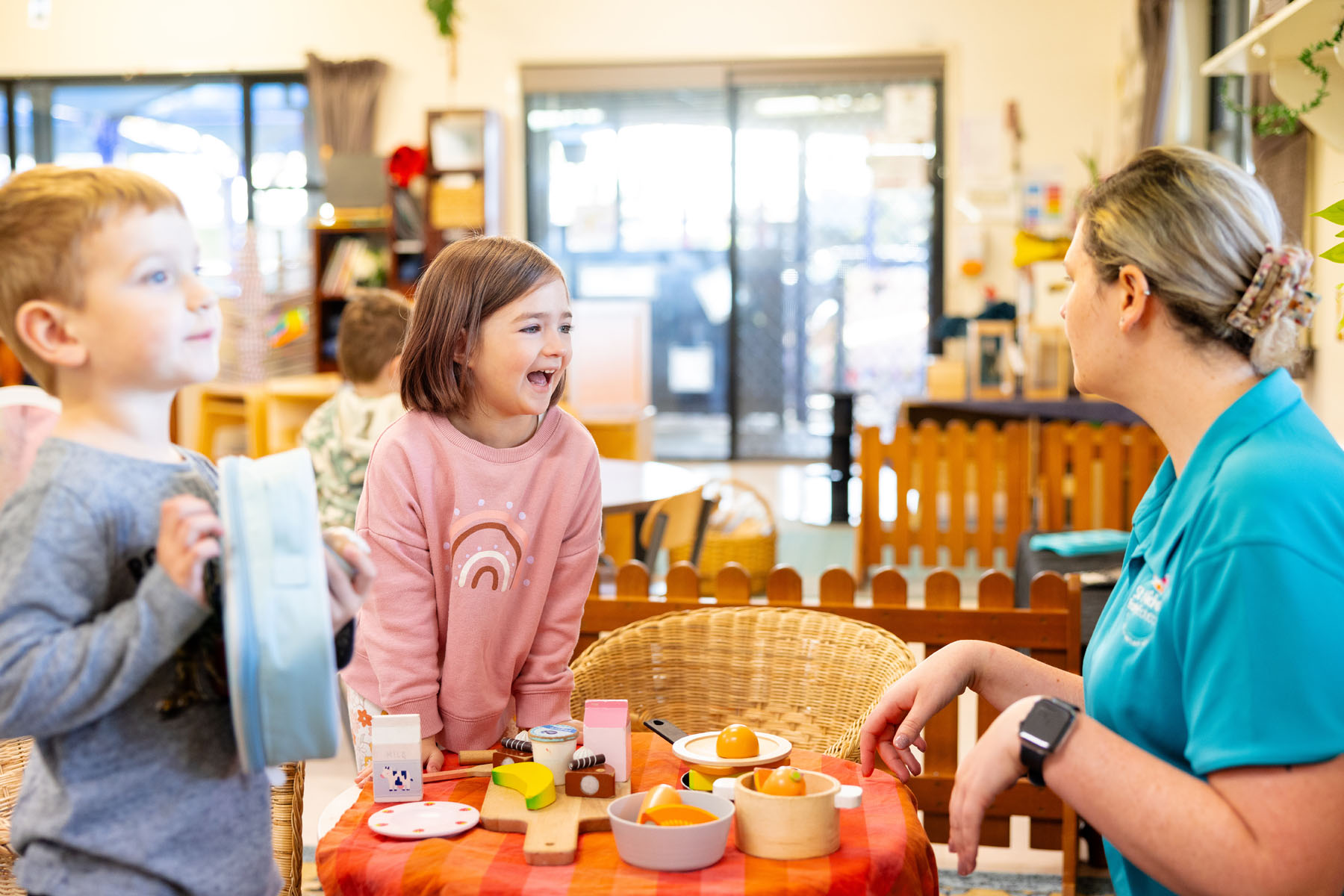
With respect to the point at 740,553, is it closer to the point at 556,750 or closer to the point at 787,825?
the point at 556,750

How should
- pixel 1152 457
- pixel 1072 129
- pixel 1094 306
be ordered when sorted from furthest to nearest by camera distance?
pixel 1072 129
pixel 1152 457
pixel 1094 306

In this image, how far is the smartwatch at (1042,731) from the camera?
1.13 m

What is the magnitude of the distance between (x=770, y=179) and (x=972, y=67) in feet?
5.08

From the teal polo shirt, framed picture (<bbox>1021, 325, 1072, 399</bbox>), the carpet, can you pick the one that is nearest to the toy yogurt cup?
the teal polo shirt

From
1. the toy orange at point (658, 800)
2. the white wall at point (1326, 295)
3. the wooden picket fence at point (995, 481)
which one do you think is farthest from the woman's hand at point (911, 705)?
the wooden picket fence at point (995, 481)

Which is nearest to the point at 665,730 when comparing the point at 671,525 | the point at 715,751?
the point at 715,751

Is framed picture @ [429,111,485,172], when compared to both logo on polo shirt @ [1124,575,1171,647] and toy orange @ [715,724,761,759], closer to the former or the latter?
toy orange @ [715,724,761,759]

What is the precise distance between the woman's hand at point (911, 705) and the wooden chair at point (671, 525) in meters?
2.28

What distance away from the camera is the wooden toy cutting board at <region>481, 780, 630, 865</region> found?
3.88ft

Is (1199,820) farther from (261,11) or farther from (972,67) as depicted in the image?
(261,11)

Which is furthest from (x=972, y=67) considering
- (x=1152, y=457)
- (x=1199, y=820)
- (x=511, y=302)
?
(x=1199, y=820)

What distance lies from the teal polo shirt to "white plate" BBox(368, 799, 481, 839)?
71 cm

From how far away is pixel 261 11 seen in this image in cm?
830

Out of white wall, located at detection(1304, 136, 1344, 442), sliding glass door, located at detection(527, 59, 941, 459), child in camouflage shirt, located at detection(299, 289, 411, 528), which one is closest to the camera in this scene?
child in camouflage shirt, located at detection(299, 289, 411, 528)
